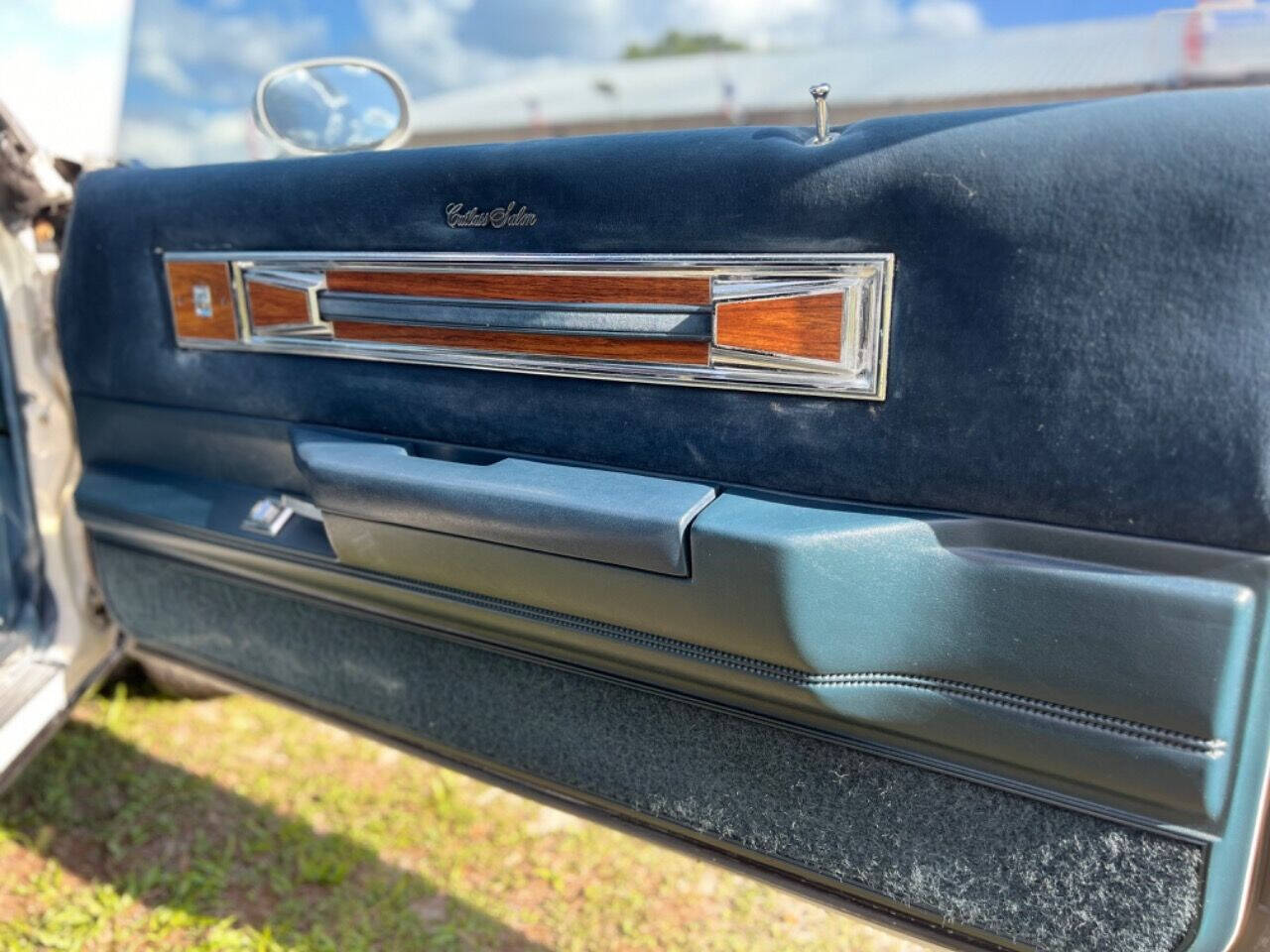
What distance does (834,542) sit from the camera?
1068 millimetres

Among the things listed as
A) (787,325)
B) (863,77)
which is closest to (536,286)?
(787,325)

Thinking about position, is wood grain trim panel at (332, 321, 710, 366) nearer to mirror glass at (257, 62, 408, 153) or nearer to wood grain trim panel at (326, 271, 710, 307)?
wood grain trim panel at (326, 271, 710, 307)

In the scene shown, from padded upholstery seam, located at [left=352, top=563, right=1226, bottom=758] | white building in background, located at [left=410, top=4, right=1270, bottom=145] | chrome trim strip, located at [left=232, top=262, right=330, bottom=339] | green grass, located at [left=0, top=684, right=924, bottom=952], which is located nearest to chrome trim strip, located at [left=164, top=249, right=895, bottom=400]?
chrome trim strip, located at [left=232, top=262, right=330, bottom=339]

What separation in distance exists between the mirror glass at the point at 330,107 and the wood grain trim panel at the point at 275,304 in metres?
0.37

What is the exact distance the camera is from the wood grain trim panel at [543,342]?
1191 millimetres

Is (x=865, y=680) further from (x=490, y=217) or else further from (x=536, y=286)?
(x=490, y=217)

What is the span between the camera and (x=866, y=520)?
1.08 m

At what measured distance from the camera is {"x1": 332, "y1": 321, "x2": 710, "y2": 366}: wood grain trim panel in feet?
3.91

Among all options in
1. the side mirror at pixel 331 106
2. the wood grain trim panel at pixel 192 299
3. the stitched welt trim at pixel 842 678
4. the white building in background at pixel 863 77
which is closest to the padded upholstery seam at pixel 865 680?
the stitched welt trim at pixel 842 678

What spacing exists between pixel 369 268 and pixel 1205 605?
1.07 meters

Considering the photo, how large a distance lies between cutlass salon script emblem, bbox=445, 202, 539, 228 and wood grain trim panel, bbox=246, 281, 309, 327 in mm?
286

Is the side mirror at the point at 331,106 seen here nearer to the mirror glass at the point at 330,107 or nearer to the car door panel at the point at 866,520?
the mirror glass at the point at 330,107

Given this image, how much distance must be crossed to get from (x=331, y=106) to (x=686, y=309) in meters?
1.02

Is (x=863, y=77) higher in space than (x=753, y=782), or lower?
higher
